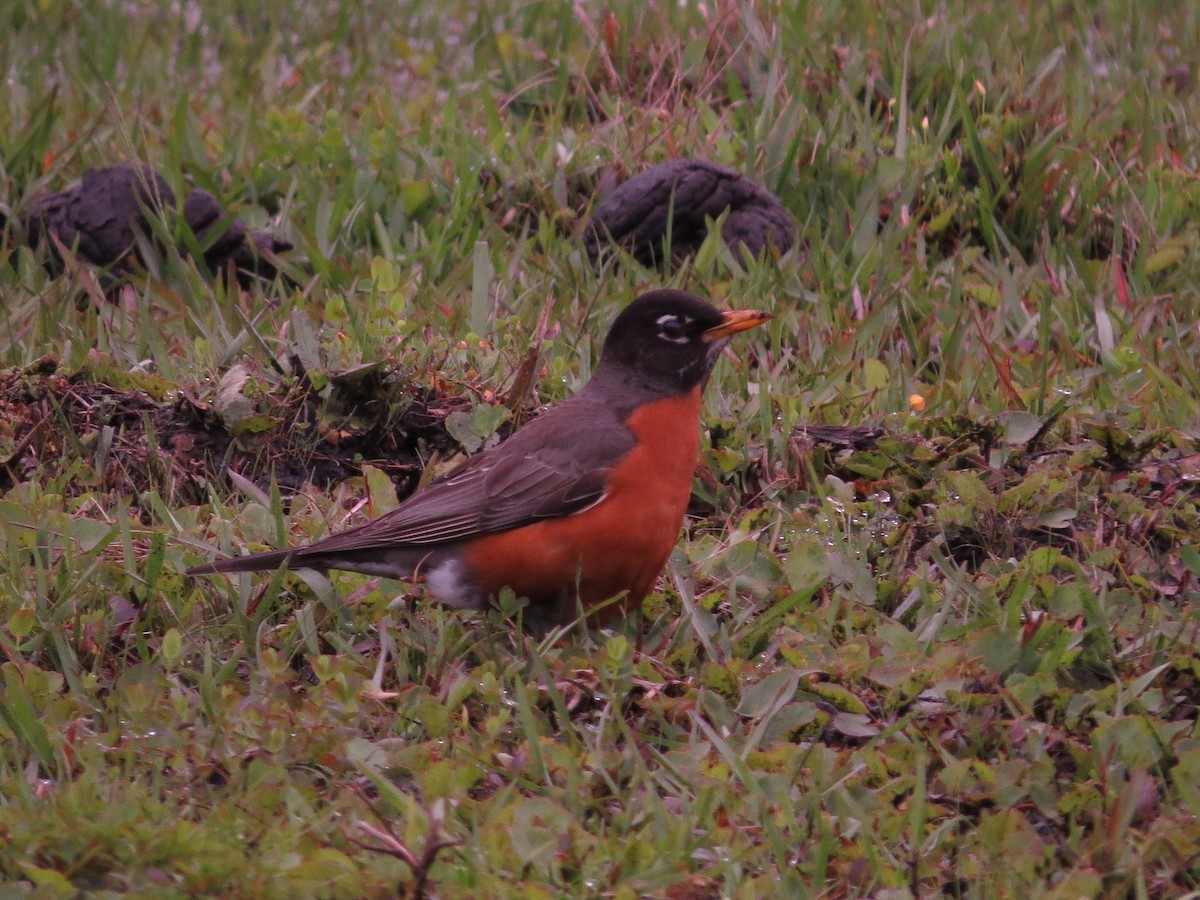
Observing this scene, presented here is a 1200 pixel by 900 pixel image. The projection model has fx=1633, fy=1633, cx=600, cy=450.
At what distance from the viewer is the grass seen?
11.5ft

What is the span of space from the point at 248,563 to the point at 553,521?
0.84 meters

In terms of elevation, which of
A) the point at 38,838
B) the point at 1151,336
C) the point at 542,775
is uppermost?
the point at 38,838

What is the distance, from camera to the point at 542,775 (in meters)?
3.71

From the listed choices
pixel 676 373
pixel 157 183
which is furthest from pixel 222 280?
pixel 676 373

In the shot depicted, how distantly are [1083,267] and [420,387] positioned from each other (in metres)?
2.77

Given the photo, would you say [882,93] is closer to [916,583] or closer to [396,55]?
[396,55]

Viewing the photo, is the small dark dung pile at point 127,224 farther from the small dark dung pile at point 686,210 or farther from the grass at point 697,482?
the small dark dung pile at point 686,210

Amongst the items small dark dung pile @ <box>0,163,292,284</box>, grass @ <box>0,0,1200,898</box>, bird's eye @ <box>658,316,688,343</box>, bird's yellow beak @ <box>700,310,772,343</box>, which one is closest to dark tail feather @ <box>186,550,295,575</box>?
grass @ <box>0,0,1200,898</box>

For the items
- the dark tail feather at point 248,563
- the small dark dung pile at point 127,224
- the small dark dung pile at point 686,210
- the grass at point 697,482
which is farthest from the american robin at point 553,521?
the small dark dung pile at point 127,224

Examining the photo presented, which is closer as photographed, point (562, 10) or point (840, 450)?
point (840, 450)

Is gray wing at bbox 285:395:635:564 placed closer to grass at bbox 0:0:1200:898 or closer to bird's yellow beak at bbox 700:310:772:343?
grass at bbox 0:0:1200:898

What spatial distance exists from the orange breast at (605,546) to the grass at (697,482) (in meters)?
0.15

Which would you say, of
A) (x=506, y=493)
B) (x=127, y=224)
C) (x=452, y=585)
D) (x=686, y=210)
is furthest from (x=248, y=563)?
(x=686, y=210)

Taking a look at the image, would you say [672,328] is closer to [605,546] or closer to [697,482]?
[697,482]
